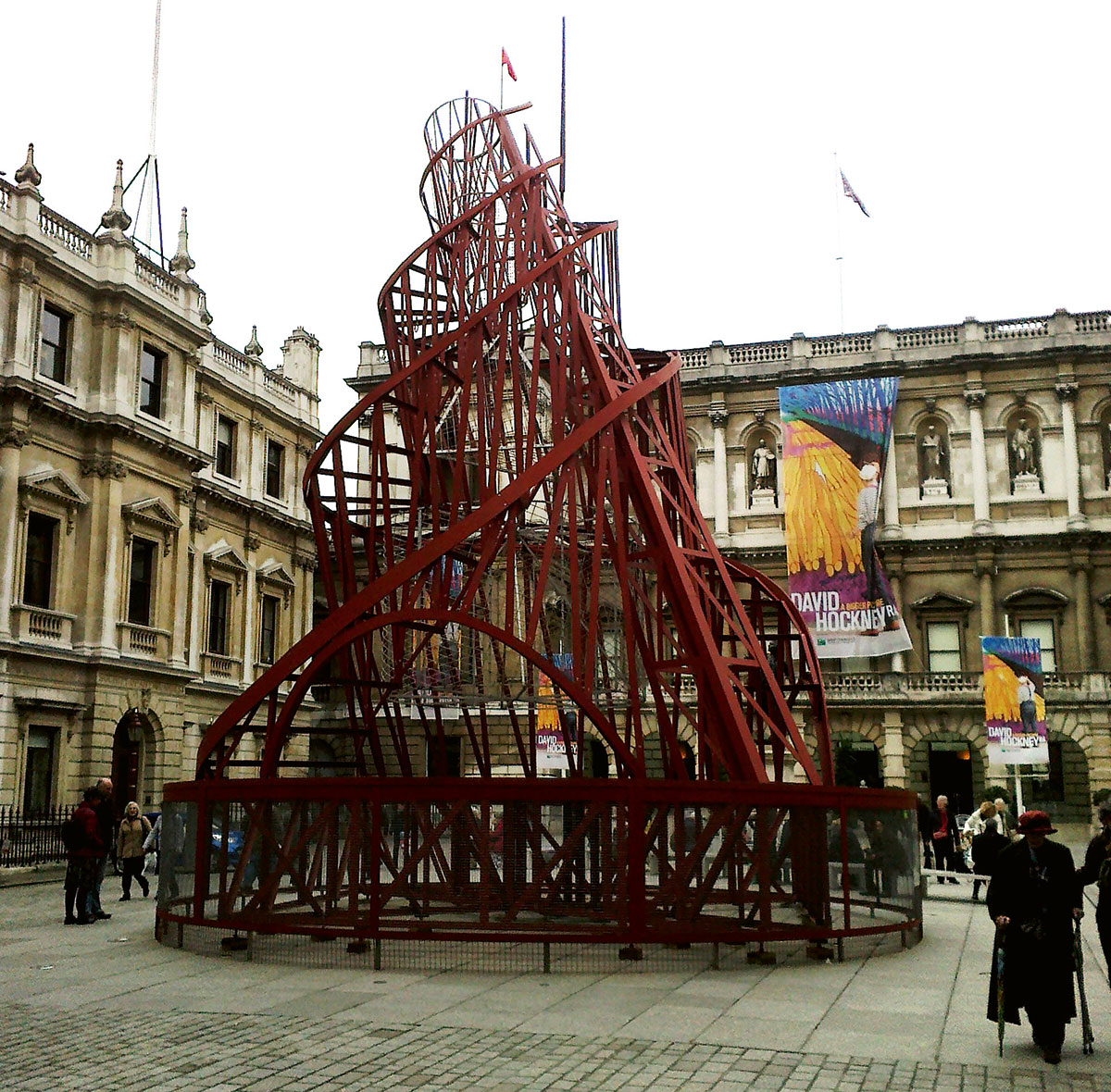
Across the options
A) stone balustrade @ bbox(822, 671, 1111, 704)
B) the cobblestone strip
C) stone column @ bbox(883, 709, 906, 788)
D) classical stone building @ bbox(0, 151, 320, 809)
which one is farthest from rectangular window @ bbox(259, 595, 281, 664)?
the cobblestone strip

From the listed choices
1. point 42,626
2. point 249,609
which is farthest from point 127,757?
Answer: point 249,609

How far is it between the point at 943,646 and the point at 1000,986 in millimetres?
37104

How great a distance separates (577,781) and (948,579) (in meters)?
35.5

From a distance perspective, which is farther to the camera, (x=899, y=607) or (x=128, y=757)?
(x=899, y=607)

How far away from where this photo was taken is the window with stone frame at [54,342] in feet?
104

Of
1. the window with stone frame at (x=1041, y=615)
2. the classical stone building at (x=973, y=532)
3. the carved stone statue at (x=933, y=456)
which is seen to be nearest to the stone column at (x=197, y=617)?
the classical stone building at (x=973, y=532)

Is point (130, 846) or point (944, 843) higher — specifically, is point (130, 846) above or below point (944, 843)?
above

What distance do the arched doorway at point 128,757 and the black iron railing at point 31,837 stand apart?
11.6ft

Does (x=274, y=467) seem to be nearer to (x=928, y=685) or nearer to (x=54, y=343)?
(x=54, y=343)

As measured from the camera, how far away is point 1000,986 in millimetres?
8078

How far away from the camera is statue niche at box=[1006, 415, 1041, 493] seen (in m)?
43.5

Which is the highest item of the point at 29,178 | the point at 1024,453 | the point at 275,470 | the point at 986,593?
the point at 29,178

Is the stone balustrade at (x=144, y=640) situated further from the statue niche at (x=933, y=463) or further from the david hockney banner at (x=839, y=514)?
the statue niche at (x=933, y=463)

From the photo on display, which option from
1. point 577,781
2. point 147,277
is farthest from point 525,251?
point 147,277
